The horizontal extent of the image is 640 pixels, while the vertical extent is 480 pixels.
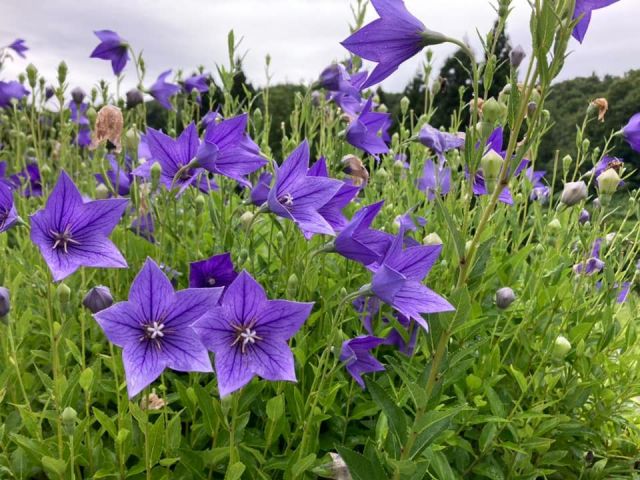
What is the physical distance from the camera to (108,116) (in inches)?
113

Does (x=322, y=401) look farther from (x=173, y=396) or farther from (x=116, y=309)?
(x=116, y=309)

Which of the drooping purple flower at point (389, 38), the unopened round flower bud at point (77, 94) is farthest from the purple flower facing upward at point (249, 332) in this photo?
the unopened round flower bud at point (77, 94)

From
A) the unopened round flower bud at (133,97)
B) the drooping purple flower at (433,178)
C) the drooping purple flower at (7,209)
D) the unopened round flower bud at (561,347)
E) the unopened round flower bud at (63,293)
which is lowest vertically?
the unopened round flower bud at (561,347)

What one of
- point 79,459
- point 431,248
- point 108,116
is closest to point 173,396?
point 79,459

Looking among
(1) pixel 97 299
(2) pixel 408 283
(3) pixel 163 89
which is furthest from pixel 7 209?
(3) pixel 163 89

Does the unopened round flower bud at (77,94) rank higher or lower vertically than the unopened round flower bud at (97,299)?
higher

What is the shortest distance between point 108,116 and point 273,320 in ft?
6.33

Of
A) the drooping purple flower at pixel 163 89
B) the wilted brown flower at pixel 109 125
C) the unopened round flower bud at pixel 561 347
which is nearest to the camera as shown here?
the unopened round flower bud at pixel 561 347

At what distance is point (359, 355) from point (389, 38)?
1.12m

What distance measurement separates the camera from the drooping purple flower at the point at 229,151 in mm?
1810

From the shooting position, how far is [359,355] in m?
2.01

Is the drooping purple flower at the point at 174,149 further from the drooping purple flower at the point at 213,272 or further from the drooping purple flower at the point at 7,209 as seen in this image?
the drooping purple flower at the point at 7,209

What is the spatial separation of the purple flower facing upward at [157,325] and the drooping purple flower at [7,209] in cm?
43

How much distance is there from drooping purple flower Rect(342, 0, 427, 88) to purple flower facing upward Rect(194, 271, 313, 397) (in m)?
0.59
